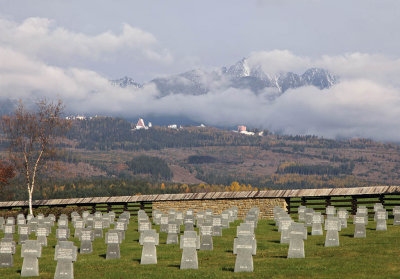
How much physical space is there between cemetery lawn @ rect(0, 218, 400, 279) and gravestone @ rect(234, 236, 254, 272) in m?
0.34

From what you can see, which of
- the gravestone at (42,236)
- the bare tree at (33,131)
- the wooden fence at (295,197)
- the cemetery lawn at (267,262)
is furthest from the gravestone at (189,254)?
the bare tree at (33,131)

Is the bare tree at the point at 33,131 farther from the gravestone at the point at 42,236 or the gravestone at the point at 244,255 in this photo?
the gravestone at the point at 244,255

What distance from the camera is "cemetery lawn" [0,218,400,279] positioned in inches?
891

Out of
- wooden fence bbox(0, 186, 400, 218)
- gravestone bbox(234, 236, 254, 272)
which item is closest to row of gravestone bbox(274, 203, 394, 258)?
gravestone bbox(234, 236, 254, 272)

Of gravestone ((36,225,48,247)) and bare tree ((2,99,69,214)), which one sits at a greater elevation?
bare tree ((2,99,69,214))

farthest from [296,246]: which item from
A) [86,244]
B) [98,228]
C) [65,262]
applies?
[98,228]

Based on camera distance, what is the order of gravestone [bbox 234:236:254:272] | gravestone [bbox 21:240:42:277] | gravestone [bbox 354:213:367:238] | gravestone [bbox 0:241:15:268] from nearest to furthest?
1. gravestone [bbox 234:236:254:272]
2. gravestone [bbox 21:240:42:277]
3. gravestone [bbox 0:241:15:268]
4. gravestone [bbox 354:213:367:238]

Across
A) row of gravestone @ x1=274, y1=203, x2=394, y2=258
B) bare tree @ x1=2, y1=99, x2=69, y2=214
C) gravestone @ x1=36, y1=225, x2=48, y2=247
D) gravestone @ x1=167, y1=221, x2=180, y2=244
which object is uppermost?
bare tree @ x1=2, y1=99, x2=69, y2=214

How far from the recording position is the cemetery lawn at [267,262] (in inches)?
891

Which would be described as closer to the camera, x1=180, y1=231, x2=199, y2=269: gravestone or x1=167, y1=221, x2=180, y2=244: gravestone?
x1=180, y1=231, x2=199, y2=269: gravestone

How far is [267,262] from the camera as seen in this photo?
83.7 feet

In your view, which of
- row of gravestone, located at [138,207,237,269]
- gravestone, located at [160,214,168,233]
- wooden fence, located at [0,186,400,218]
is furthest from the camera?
wooden fence, located at [0,186,400,218]

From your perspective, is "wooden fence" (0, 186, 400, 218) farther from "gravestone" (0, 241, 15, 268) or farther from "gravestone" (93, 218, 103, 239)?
"gravestone" (0, 241, 15, 268)

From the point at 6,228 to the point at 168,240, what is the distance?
11.9 m
